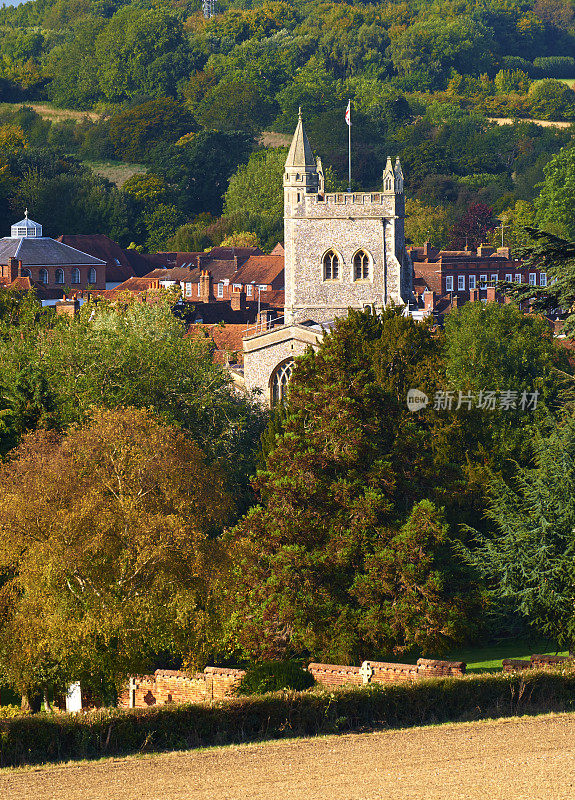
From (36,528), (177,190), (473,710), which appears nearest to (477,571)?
(473,710)

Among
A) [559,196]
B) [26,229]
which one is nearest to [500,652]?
[26,229]

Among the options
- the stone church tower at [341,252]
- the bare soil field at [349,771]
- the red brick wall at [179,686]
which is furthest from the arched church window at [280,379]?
the bare soil field at [349,771]

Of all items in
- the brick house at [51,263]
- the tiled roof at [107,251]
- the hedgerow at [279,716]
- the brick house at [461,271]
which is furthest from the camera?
the tiled roof at [107,251]

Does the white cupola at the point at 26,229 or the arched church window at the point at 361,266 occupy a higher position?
the white cupola at the point at 26,229

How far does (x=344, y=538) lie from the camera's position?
3322 cm

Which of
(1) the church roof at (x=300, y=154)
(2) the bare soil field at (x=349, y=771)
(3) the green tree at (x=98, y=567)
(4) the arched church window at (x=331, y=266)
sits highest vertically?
(1) the church roof at (x=300, y=154)

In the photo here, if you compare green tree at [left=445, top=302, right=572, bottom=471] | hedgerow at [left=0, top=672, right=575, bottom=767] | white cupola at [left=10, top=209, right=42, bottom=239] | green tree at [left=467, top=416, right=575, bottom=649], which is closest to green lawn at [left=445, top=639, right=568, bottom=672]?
green tree at [left=467, top=416, right=575, bottom=649]

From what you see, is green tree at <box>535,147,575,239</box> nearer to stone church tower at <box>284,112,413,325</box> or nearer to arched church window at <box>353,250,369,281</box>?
stone church tower at <box>284,112,413,325</box>

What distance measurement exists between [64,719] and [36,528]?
6.31 m

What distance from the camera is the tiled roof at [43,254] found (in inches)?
4938

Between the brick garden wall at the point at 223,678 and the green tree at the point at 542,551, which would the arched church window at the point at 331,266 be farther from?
the brick garden wall at the point at 223,678

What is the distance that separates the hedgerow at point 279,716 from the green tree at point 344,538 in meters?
4.17

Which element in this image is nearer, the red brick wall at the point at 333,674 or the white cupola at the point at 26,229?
the red brick wall at the point at 333,674

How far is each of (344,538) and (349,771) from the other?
9.95 meters
